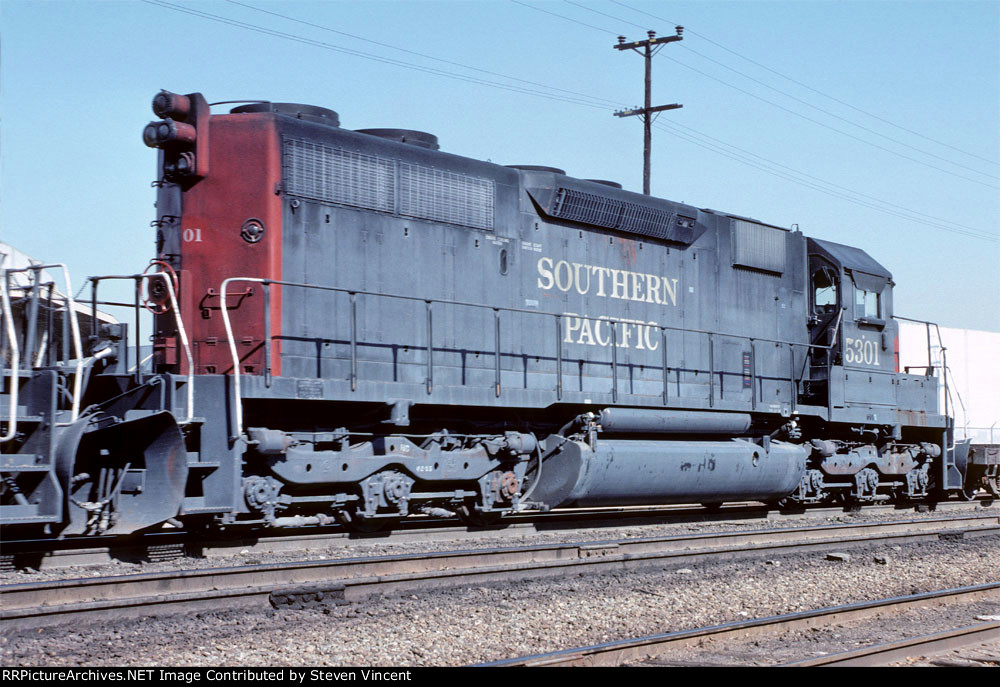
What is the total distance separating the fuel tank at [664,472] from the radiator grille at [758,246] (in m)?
2.44

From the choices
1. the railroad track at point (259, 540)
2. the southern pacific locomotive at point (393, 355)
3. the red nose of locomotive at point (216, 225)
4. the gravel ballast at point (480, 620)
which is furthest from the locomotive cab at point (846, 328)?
the red nose of locomotive at point (216, 225)

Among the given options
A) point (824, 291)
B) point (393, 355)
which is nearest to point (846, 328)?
point (824, 291)

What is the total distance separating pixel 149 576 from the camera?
6.85m

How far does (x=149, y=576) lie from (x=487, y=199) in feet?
18.6

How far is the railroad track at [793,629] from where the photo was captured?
5.19 meters

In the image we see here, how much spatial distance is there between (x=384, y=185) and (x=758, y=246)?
602 centimetres

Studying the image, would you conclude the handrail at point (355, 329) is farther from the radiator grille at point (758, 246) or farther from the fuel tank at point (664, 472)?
the radiator grille at point (758, 246)

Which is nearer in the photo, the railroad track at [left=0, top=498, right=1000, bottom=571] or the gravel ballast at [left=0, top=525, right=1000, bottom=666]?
the gravel ballast at [left=0, top=525, right=1000, bottom=666]

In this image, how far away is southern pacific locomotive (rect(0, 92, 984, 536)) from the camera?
8.09 m

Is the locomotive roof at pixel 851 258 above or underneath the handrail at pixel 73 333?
above

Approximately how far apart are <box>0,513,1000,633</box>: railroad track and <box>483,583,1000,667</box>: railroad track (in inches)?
84.4

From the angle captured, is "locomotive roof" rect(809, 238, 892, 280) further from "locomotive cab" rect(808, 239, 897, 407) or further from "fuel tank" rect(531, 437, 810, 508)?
"fuel tank" rect(531, 437, 810, 508)

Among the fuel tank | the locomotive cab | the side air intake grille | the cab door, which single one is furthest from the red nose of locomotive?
the cab door

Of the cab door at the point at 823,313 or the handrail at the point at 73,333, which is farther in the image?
the cab door at the point at 823,313
